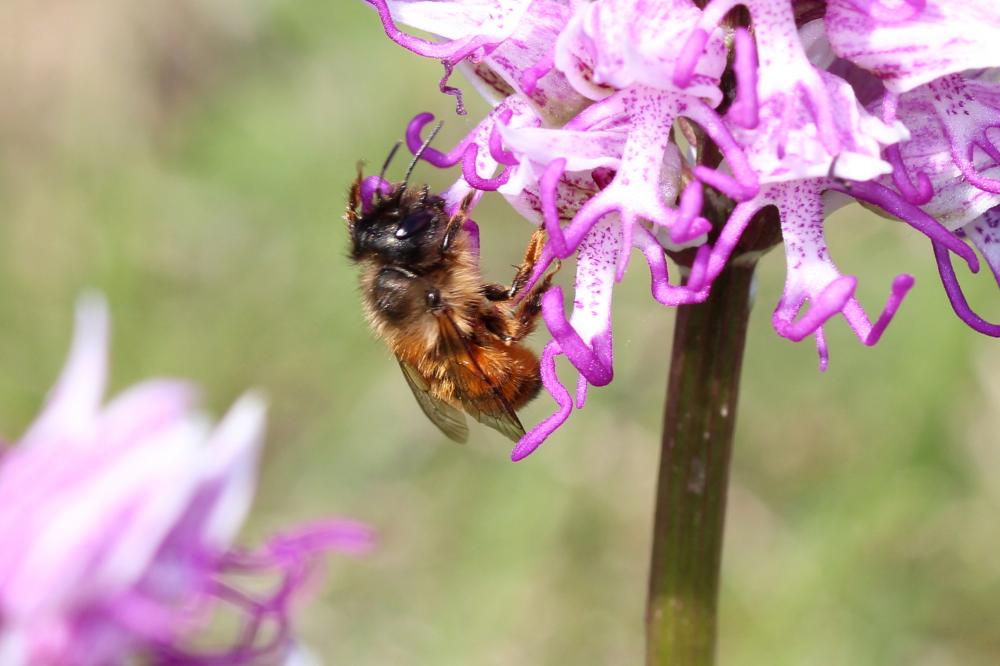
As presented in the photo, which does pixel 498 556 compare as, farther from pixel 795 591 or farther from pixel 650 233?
pixel 650 233

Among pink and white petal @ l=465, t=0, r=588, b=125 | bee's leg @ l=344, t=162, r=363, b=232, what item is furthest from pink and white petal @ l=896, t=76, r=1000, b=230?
bee's leg @ l=344, t=162, r=363, b=232

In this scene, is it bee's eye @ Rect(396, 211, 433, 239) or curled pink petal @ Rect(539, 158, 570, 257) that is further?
bee's eye @ Rect(396, 211, 433, 239)

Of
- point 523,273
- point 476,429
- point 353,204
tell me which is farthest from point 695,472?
point 476,429

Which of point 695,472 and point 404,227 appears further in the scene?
point 404,227

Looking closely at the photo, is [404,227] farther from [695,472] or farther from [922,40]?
[922,40]

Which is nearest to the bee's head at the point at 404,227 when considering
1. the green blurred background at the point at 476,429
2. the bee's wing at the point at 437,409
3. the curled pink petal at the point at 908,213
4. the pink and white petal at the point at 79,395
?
the bee's wing at the point at 437,409

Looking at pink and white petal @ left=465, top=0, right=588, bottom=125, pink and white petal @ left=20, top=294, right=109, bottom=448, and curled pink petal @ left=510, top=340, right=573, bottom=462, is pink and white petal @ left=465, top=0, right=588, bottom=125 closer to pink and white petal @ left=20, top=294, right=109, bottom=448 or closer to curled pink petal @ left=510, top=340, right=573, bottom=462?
curled pink petal @ left=510, top=340, right=573, bottom=462
